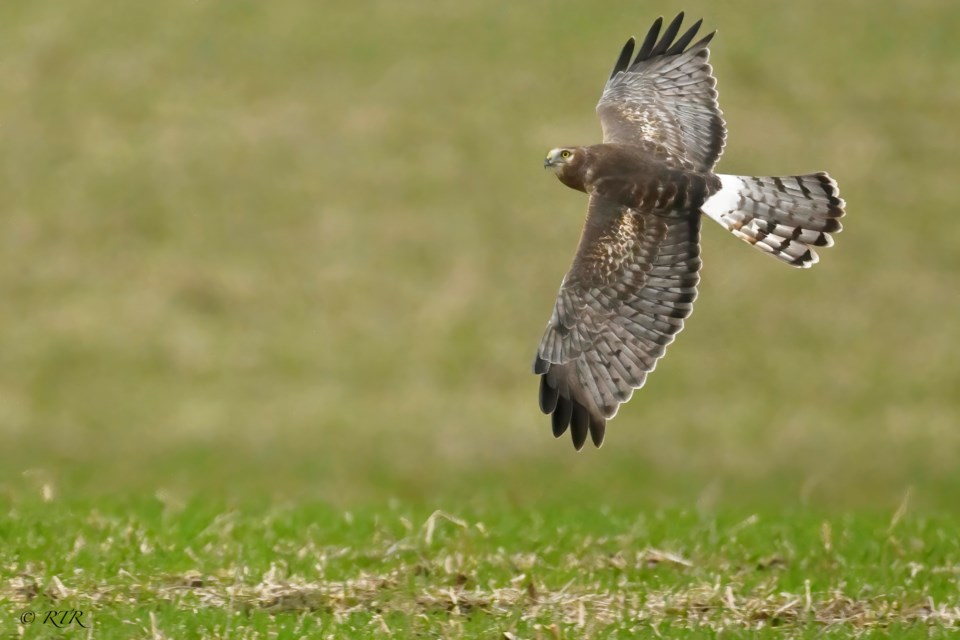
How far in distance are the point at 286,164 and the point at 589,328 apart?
21083mm

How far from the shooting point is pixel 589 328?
8.67 meters

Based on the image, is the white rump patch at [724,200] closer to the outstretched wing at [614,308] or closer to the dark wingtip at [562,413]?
the outstretched wing at [614,308]

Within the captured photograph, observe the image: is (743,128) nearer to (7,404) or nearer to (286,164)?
(286,164)

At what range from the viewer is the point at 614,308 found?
8.71 metres

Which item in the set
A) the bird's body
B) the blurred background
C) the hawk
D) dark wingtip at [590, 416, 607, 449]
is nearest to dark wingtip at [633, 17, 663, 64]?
the hawk

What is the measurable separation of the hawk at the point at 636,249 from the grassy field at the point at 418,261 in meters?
9.88

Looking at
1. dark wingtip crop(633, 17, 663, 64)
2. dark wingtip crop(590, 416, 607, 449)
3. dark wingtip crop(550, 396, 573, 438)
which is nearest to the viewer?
dark wingtip crop(590, 416, 607, 449)

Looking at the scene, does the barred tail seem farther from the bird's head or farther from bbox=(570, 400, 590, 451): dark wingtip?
bbox=(570, 400, 590, 451): dark wingtip

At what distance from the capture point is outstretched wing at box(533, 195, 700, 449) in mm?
8500

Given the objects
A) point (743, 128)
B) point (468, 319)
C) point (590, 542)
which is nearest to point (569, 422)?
point (590, 542)

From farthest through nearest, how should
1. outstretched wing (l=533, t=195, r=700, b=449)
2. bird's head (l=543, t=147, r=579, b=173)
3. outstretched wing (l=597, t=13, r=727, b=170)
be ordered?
outstretched wing (l=597, t=13, r=727, b=170), bird's head (l=543, t=147, r=579, b=173), outstretched wing (l=533, t=195, r=700, b=449)

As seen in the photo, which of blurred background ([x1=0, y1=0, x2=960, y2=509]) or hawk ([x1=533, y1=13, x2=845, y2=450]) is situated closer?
hawk ([x1=533, y1=13, x2=845, y2=450])

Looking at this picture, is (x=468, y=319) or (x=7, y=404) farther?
(x=468, y=319)

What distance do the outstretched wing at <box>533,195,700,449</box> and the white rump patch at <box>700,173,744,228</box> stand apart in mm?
141
